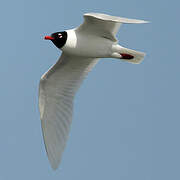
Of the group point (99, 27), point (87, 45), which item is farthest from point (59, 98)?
point (99, 27)

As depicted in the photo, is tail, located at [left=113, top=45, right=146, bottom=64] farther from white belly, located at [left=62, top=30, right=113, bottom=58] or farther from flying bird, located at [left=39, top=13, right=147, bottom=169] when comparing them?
white belly, located at [left=62, top=30, right=113, bottom=58]

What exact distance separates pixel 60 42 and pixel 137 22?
69.8 inches

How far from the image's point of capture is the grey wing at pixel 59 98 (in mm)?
8492

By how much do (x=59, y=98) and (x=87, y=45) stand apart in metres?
1.59

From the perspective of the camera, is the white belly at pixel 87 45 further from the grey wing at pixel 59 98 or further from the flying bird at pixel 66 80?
the grey wing at pixel 59 98

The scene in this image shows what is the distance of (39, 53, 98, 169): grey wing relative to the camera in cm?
849

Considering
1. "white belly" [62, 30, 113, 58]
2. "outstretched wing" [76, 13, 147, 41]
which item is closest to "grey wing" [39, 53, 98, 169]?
"white belly" [62, 30, 113, 58]

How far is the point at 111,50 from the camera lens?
303 inches

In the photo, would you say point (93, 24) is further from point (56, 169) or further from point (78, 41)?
point (56, 169)

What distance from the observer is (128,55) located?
7914 mm

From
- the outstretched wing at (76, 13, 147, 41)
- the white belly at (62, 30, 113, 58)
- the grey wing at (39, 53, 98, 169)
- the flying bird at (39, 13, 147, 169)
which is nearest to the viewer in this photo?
the outstretched wing at (76, 13, 147, 41)

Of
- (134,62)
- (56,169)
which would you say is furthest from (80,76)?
(56,169)

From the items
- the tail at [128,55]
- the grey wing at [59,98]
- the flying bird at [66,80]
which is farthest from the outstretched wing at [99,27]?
the grey wing at [59,98]

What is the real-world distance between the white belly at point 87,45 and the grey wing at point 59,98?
83cm
